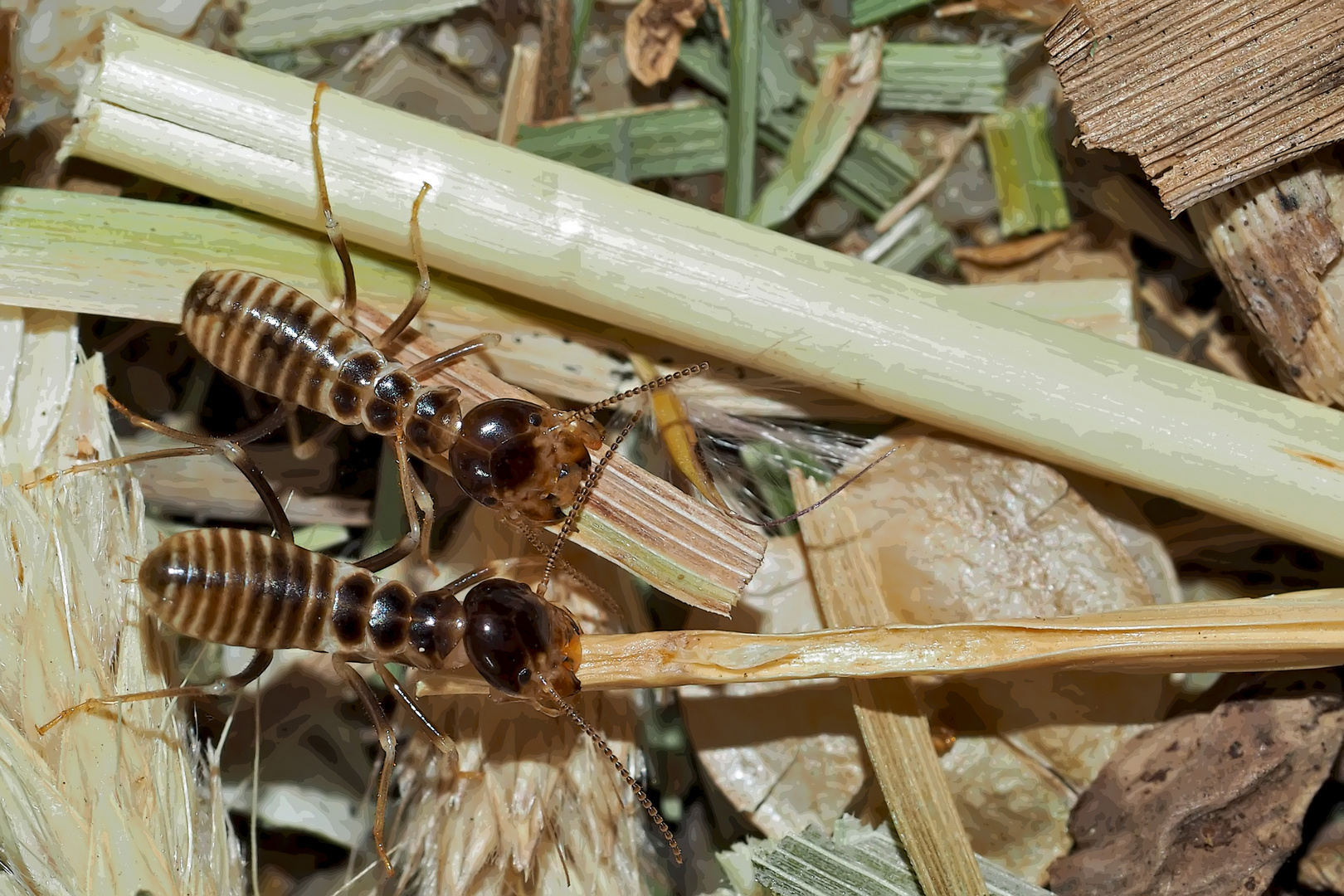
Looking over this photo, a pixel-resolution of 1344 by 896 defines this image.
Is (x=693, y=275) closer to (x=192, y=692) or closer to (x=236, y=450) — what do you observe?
(x=236, y=450)

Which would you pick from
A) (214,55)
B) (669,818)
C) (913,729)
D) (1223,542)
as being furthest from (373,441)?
(1223,542)

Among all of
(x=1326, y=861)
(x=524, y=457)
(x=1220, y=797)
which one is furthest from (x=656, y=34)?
(x=1326, y=861)

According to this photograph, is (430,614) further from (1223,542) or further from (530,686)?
(1223,542)

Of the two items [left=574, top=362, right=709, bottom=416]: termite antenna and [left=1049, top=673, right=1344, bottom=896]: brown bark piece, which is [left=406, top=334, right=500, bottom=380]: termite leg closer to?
[left=574, top=362, right=709, bottom=416]: termite antenna

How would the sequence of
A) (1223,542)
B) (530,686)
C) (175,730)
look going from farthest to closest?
(1223,542) → (175,730) → (530,686)

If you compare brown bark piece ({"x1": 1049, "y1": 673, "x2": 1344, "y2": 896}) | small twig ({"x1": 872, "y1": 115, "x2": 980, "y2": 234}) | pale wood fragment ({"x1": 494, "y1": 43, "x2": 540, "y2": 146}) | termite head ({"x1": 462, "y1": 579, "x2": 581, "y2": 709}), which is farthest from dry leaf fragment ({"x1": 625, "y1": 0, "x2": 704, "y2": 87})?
brown bark piece ({"x1": 1049, "y1": 673, "x2": 1344, "y2": 896})
